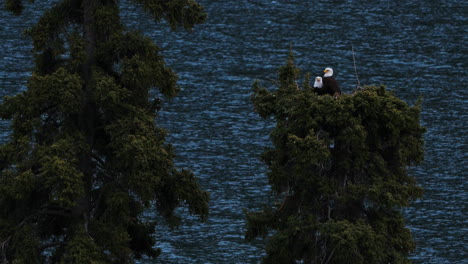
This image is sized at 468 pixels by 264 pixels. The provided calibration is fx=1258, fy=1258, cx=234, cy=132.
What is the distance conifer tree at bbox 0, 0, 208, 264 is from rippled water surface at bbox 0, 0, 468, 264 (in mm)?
43593

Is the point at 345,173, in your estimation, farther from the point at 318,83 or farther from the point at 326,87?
the point at 318,83

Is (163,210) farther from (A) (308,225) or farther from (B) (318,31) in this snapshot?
(B) (318,31)

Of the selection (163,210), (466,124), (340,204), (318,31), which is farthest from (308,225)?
(318,31)

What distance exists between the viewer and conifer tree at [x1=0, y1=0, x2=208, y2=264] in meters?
39.0

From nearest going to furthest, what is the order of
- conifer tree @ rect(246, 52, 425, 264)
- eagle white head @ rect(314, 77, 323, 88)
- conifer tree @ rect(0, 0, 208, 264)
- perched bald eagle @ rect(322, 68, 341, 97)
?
conifer tree @ rect(0, 0, 208, 264), conifer tree @ rect(246, 52, 425, 264), perched bald eagle @ rect(322, 68, 341, 97), eagle white head @ rect(314, 77, 323, 88)

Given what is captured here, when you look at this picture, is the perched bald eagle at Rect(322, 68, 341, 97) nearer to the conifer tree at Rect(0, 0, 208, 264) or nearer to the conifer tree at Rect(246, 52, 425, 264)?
the conifer tree at Rect(246, 52, 425, 264)

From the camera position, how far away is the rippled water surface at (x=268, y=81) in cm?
9131

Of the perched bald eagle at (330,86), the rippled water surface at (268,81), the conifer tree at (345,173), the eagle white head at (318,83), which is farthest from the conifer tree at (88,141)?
the rippled water surface at (268,81)

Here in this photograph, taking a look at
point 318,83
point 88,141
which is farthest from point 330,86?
point 88,141

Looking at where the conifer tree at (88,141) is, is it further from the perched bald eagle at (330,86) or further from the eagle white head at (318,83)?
the perched bald eagle at (330,86)

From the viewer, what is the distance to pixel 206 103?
411 feet

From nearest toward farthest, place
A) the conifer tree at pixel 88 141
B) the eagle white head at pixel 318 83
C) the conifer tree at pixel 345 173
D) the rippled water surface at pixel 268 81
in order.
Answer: the conifer tree at pixel 88 141 → the conifer tree at pixel 345 173 → the eagle white head at pixel 318 83 → the rippled water surface at pixel 268 81

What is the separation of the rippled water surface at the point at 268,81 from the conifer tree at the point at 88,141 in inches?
1716

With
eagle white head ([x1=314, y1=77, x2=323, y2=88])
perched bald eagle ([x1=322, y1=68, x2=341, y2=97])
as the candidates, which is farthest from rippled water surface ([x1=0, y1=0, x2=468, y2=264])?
perched bald eagle ([x1=322, y1=68, x2=341, y2=97])
